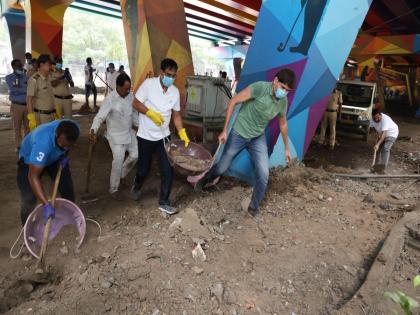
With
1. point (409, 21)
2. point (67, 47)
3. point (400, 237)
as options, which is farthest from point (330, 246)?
point (67, 47)

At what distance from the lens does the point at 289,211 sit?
4.04m

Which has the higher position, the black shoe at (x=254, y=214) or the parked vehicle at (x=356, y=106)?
the parked vehicle at (x=356, y=106)

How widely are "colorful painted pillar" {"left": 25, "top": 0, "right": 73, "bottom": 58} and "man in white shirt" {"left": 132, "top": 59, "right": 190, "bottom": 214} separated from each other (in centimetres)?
1030

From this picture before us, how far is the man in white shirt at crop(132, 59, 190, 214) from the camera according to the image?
3836 mm

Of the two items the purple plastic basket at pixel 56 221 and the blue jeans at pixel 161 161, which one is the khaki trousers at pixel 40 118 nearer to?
the blue jeans at pixel 161 161

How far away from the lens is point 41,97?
17.4 feet

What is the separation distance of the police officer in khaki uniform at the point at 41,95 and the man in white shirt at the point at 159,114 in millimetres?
2069

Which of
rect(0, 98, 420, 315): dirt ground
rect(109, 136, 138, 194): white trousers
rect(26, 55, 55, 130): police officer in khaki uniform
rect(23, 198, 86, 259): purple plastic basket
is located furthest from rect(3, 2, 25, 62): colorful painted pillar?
rect(23, 198, 86, 259): purple plastic basket

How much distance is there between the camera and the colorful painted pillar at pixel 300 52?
168 inches

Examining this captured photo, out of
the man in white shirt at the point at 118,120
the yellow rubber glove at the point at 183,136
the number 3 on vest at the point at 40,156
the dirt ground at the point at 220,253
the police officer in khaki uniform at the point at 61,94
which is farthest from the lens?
the police officer in khaki uniform at the point at 61,94

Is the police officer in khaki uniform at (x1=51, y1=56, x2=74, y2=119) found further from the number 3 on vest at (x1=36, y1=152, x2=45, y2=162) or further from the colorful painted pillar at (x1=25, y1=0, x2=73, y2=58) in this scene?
the colorful painted pillar at (x1=25, y1=0, x2=73, y2=58)

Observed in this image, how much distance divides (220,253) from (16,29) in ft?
58.0

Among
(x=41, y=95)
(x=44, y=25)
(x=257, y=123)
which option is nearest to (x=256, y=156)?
(x=257, y=123)

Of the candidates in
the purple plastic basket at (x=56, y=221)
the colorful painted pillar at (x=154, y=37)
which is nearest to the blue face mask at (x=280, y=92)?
the purple plastic basket at (x=56, y=221)
